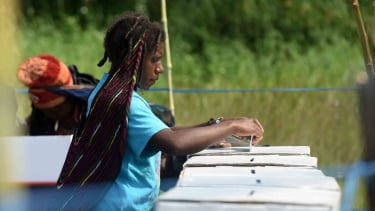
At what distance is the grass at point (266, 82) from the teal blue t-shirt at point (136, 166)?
237 centimetres

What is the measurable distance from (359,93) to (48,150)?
2.57 m

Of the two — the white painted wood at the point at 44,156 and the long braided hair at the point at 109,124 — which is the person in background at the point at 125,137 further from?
the white painted wood at the point at 44,156

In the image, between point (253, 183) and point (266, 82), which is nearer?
point (253, 183)

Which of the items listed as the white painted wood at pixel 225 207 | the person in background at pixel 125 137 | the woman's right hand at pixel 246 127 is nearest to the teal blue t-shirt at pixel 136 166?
the person in background at pixel 125 137

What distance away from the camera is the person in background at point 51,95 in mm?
5855

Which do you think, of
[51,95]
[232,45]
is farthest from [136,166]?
[232,45]

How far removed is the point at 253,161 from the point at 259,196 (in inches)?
28.2

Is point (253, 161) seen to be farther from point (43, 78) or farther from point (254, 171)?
point (43, 78)

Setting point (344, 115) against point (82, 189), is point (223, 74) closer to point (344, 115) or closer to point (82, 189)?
point (344, 115)

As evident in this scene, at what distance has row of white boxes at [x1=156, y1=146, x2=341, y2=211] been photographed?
2865 millimetres

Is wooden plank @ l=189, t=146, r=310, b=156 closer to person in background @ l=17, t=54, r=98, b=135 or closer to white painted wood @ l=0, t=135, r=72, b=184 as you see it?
white painted wood @ l=0, t=135, r=72, b=184

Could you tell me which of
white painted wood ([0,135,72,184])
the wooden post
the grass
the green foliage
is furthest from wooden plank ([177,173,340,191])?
the green foliage

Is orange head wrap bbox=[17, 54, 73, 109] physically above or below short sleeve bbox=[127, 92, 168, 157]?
below

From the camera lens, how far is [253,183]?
10.5 ft
